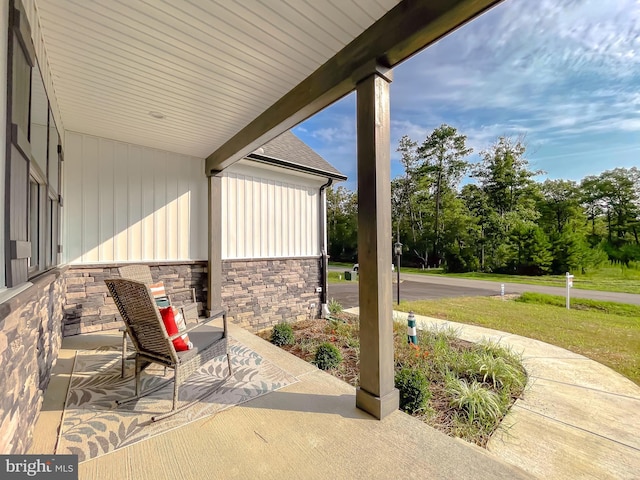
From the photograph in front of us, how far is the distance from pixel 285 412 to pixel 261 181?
5081 millimetres

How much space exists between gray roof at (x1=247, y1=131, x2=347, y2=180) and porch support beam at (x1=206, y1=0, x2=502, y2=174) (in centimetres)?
237

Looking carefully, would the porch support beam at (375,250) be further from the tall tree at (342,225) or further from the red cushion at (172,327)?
the tall tree at (342,225)

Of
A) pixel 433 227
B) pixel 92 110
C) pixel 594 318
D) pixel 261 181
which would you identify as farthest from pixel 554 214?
pixel 92 110

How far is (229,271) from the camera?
233 inches

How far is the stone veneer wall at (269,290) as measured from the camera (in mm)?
5965

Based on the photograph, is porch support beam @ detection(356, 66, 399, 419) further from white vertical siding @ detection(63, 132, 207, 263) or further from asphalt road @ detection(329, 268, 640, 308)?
asphalt road @ detection(329, 268, 640, 308)

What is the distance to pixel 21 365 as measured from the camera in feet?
5.75

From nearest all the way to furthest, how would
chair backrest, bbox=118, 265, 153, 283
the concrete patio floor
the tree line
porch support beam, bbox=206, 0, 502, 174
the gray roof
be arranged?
the concrete patio floor, porch support beam, bbox=206, 0, 502, 174, chair backrest, bbox=118, 265, 153, 283, the gray roof, the tree line

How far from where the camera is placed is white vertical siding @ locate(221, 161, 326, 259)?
601 centimetres

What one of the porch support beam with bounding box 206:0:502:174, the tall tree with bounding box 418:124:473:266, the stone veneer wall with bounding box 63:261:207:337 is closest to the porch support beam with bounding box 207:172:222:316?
the stone veneer wall with bounding box 63:261:207:337

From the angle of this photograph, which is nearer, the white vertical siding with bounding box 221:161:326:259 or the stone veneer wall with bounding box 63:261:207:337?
the stone veneer wall with bounding box 63:261:207:337

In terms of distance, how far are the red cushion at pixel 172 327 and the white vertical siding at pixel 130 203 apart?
123 inches

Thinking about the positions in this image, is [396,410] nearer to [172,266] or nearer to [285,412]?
[285,412]

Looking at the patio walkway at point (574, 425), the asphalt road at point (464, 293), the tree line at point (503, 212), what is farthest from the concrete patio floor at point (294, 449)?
the tree line at point (503, 212)
